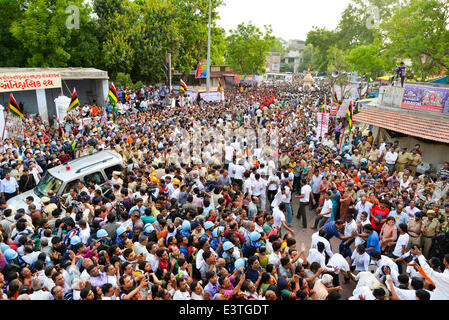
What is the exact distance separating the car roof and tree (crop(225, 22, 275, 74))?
3246 centimetres

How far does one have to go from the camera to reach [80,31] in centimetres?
2420

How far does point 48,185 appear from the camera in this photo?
7684 millimetres

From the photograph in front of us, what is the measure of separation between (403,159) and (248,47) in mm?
30419

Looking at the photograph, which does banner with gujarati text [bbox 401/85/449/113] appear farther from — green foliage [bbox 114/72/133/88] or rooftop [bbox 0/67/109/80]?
green foliage [bbox 114/72/133/88]

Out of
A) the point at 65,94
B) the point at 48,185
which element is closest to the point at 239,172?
the point at 48,185

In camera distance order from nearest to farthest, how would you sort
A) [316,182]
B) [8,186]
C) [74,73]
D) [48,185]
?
[48,185] < [8,186] < [316,182] < [74,73]

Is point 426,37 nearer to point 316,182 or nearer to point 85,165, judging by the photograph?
point 316,182

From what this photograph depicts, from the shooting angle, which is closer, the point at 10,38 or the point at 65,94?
the point at 65,94

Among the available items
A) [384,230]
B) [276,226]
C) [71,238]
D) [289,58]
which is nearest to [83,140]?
[71,238]

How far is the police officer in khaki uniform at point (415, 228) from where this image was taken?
661cm

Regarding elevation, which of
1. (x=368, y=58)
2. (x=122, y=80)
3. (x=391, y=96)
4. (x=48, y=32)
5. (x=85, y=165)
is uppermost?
(x=48, y=32)

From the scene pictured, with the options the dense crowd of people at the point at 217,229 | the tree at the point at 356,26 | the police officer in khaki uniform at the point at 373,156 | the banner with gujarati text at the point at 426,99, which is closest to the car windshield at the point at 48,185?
the dense crowd of people at the point at 217,229

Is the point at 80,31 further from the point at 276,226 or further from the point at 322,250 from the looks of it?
the point at 322,250

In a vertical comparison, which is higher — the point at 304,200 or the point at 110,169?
the point at 110,169
